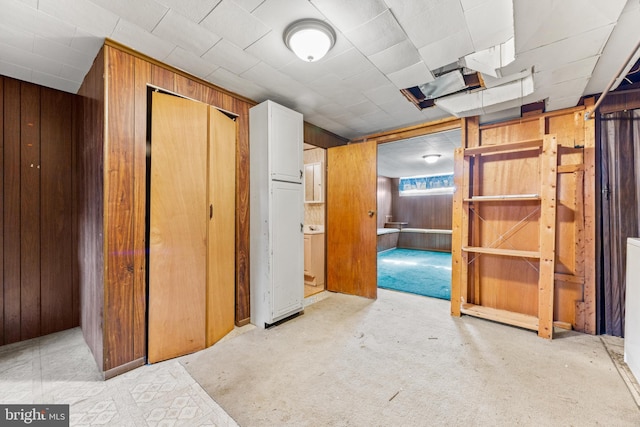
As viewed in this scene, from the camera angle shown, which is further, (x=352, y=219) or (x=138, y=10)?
(x=352, y=219)

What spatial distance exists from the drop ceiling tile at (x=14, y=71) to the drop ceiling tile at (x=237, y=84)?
1485mm

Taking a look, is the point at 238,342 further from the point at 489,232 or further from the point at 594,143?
the point at 594,143

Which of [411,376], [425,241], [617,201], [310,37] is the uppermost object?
[310,37]

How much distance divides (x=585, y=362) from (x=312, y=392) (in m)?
2.13

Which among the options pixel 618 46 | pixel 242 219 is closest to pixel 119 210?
pixel 242 219

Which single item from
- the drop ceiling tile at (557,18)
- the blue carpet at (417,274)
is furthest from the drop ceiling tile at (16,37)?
the blue carpet at (417,274)

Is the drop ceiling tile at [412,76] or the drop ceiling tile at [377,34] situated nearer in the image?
the drop ceiling tile at [377,34]

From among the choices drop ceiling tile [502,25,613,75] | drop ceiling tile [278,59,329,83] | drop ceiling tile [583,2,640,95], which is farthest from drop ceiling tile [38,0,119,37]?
drop ceiling tile [583,2,640,95]

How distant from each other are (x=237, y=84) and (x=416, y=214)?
7.72 metres

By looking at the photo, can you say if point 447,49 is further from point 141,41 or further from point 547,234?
point 141,41

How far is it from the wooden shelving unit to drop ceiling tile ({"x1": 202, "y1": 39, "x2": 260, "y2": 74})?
2423mm

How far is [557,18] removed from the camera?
1.47m

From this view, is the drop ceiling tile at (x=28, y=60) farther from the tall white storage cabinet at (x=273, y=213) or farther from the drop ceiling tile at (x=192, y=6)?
the tall white storage cabinet at (x=273, y=213)

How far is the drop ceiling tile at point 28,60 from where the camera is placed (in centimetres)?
192
